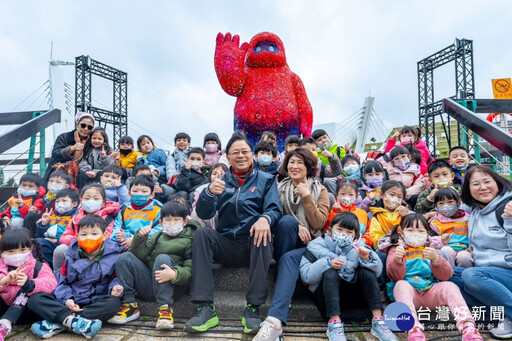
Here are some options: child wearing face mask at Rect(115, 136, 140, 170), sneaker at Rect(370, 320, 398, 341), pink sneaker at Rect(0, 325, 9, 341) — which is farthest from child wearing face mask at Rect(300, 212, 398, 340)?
child wearing face mask at Rect(115, 136, 140, 170)

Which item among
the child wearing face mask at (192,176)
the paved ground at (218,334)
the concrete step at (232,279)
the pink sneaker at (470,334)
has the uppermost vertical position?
the child wearing face mask at (192,176)

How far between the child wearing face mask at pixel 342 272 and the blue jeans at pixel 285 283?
0.07 metres

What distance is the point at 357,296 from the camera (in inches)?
86.6

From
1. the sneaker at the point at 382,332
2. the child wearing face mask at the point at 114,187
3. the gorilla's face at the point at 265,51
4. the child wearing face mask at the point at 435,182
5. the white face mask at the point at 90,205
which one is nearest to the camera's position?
the sneaker at the point at 382,332

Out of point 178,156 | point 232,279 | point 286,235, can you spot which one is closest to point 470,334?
point 286,235

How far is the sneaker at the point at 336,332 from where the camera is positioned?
1.90 m

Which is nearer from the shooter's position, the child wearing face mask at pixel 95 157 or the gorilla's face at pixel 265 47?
the child wearing face mask at pixel 95 157

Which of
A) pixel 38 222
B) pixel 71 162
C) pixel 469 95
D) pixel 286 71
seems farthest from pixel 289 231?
pixel 469 95

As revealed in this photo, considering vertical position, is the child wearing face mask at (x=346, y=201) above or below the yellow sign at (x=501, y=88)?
below

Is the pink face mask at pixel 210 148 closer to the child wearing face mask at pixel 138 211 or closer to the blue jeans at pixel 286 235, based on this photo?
the child wearing face mask at pixel 138 211

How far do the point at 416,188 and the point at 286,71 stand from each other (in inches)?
109

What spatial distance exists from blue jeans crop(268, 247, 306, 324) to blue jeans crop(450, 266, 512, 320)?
1045mm

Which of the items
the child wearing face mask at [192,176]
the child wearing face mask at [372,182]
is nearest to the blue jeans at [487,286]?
the child wearing face mask at [372,182]

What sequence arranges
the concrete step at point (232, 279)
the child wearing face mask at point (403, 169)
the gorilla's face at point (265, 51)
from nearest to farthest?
the concrete step at point (232, 279), the child wearing face mask at point (403, 169), the gorilla's face at point (265, 51)
